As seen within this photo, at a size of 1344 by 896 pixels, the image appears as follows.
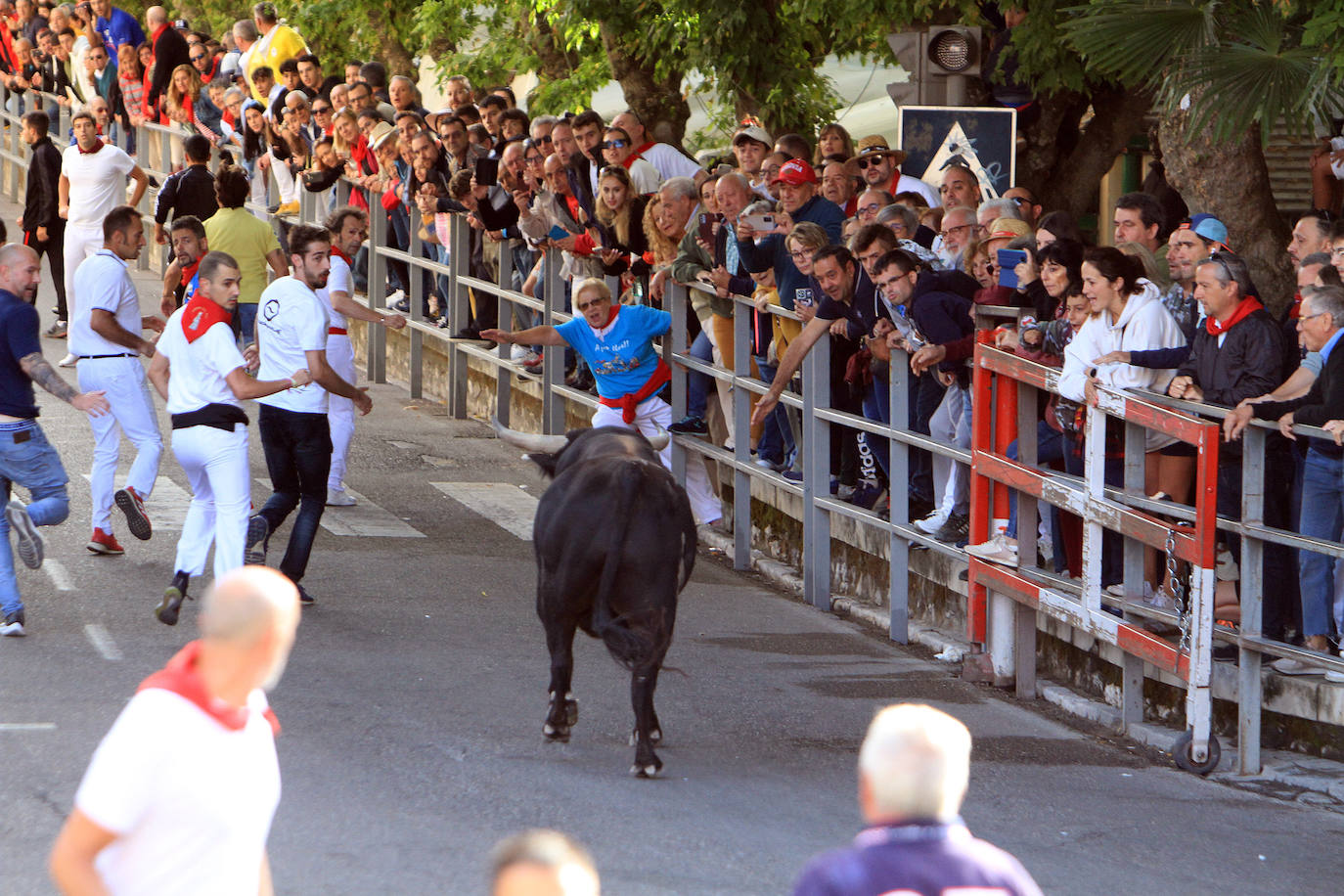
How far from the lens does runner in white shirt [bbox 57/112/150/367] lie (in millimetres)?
17500

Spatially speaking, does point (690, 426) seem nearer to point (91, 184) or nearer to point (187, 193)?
point (187, 193)

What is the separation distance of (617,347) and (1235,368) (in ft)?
14.4

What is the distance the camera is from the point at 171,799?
367 centimetres

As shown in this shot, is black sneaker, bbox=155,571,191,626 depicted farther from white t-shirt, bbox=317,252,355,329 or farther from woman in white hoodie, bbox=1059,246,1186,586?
woman in white hoodie, bbox=1059,246,1186,586

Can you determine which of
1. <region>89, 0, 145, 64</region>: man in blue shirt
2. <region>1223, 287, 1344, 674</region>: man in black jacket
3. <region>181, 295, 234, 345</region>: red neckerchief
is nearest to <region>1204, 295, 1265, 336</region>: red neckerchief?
<region>1223, 287, 1344, 674</region>: man in black jacket

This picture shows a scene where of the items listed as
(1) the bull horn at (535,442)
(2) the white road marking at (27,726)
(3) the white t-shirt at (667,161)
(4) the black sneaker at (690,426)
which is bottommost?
(2) the white road marking at (27,726)

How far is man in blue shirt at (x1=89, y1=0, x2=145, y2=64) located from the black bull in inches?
727

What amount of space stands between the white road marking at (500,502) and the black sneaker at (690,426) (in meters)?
1.12

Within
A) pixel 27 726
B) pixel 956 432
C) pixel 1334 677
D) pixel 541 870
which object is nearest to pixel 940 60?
pixel 956 432

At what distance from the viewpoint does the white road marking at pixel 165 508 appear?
11680 millimetres

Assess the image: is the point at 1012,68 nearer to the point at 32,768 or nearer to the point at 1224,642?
the point at 1224,642

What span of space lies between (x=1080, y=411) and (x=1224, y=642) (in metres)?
1.33

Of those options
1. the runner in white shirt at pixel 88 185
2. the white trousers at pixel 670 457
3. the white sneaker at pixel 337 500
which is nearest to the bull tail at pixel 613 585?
the white trousers at pixel 670 457

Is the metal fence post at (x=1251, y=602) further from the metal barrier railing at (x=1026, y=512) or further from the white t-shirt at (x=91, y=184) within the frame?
the white t-shirt at (x=91, y=184)
